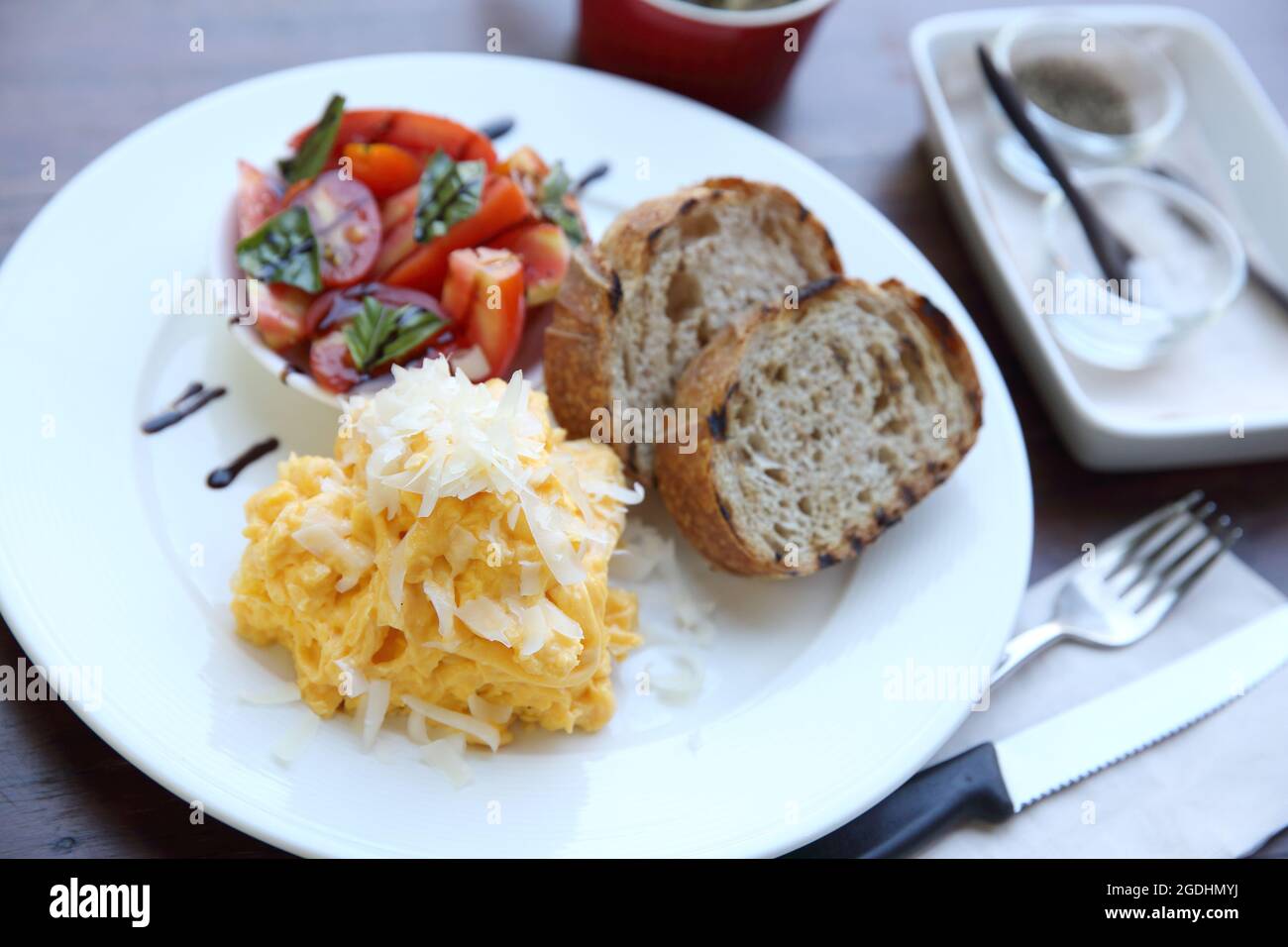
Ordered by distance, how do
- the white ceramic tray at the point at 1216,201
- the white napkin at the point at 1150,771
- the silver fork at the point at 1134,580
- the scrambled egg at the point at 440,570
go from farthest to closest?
the white ceramic tray at the point at 1216,201 < the silver fork at the point at 1134,580 < the white napkin at the point at 1150,771 < the scrambled egg at the point at 440,570

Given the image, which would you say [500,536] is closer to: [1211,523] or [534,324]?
[534,324]

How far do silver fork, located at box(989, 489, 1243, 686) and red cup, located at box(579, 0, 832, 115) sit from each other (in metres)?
1.47

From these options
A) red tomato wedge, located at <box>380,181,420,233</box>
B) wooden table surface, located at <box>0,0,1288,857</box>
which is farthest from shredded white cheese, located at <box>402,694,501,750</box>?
red tomato wedge, located at <box>380,181,420,233</box>

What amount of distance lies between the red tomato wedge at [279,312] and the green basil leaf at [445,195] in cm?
27

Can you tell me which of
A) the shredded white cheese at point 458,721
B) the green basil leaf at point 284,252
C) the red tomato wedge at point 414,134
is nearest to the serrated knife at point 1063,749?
the shredded white cheese at point 458,721

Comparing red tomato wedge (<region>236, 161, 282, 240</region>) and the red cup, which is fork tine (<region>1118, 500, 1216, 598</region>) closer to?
the red cup

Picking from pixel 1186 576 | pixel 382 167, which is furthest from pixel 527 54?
pixel 1186 576

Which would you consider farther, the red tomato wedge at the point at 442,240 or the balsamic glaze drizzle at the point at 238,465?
the red tomato wedge at the point at 442,240

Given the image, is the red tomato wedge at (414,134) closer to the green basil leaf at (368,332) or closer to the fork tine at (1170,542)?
the green basil leaf at (368,332)

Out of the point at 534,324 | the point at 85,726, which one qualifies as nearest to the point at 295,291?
the point at 534,324

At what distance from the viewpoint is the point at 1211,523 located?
2477mm

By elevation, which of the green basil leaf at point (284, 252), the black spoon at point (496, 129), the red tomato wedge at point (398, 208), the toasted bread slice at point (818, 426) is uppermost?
the black spoon at point (496, 129)

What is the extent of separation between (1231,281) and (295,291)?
2.18 m

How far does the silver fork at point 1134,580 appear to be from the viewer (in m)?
2.24
